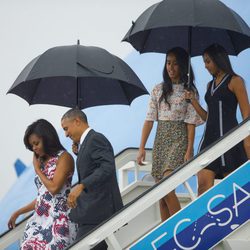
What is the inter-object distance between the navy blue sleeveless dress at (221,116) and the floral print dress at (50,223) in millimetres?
798

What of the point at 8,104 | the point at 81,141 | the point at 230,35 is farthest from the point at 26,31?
the point at 81,141

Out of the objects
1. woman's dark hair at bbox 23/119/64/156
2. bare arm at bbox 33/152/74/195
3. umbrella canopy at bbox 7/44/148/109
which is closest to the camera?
bare arm at bbox 33/152/74/195

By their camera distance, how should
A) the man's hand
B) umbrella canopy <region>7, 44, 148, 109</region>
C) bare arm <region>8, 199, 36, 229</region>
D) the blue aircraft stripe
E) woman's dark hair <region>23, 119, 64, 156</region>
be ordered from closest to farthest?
the blue aircraft stripe
the man's hand
woman's dark hair <region>23, 119, 64, 156</region>
bare arm <region>8, 199, 36, 229</region>
umbrella canopy <region>7, 44, 148, 109</region>

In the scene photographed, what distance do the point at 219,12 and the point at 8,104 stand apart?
335 cm

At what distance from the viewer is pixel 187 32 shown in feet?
15.3

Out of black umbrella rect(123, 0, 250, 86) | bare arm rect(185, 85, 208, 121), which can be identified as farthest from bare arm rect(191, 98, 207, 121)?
black umbrella rect(123, 0, 250, 86)

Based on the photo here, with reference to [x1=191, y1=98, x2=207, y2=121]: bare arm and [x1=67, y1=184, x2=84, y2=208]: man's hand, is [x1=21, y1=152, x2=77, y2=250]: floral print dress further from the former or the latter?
[x1=191, y1=98, x2=207, y2=121]: bare arm

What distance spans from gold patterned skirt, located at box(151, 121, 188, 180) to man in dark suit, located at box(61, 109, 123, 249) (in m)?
0.56

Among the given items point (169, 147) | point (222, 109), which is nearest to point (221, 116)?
point (222, 109)

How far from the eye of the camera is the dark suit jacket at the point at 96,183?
3387mm

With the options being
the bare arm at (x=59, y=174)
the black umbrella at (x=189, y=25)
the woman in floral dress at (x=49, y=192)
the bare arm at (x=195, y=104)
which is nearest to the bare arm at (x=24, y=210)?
the woman in floral dress at (x=49, y=192)

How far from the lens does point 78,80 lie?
4.68 m

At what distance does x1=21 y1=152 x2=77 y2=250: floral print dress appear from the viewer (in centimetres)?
361

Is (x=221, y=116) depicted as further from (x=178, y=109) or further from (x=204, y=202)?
(x=204, y=202)
